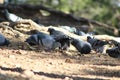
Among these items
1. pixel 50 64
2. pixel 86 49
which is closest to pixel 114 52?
pixel 86 49

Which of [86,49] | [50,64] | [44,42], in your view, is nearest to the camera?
[50,64]

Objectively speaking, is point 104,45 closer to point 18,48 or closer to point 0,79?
point 18,48

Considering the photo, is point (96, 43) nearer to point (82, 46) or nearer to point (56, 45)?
point (82, 46)

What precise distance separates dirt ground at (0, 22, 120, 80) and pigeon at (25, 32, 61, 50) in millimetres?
127

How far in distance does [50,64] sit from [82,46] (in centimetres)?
145

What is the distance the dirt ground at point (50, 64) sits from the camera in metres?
4.62

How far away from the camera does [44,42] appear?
21.8ft

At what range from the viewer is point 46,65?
17.5ft

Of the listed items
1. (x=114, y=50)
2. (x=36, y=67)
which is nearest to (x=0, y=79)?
(x=36, y=67)

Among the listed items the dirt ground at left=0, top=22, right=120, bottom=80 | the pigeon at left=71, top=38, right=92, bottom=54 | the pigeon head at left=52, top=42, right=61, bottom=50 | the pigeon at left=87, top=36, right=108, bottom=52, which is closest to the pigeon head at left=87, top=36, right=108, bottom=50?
the pigeon at left=87, top=36, right=108, bottom=52

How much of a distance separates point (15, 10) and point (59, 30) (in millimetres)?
3123

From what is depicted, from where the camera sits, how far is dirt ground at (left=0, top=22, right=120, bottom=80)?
4.62 metres

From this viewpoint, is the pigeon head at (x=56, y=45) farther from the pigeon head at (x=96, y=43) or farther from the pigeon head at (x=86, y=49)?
the pigeon head at (x=96, y=43)

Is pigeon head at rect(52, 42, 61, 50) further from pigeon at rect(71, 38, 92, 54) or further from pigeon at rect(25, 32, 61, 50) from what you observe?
pigeon at rect(71, 38, 92, 54)
